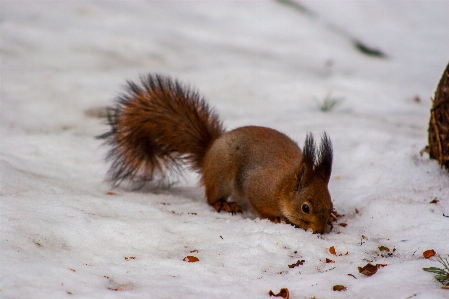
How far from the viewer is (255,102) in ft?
17.7

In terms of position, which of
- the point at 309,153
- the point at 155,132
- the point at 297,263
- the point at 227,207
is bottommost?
the point at 227,207

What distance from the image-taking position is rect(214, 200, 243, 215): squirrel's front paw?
3.38 meters

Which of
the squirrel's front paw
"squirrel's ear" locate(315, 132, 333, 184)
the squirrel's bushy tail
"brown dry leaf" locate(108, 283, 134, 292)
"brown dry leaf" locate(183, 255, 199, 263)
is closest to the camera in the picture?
"brown dry leaf" locate(108, 283, 134, 292)

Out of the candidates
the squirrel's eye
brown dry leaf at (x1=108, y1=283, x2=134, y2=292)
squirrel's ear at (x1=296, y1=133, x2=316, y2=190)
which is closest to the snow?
brown dry leaf at (x1=108, y1=283, x2=134, y2=292)

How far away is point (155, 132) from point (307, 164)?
1140mm

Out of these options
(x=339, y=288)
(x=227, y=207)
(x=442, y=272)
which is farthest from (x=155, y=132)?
(x=442, y=272)

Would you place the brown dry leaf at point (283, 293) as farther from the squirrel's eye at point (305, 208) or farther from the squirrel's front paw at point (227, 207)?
the squirrel's front paw at point (227, 207)

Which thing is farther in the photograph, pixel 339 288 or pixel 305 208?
pixel 305 208

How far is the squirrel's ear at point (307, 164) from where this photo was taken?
9.42ft

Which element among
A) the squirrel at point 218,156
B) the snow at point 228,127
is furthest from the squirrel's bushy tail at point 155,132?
the snow at point 228,127

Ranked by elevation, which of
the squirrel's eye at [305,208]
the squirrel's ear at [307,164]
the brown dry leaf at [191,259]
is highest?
the squirrel's ear at [307,164]

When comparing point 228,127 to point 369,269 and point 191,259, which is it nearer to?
point 191,259

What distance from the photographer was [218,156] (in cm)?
342

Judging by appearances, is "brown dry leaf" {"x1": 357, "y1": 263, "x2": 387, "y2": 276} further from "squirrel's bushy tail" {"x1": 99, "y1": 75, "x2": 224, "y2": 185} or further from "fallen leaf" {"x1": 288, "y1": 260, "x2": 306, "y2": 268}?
"squirrel's bushy tail" {"x1": 99, "y1": 75, "x2": 224, "y2": 185}
